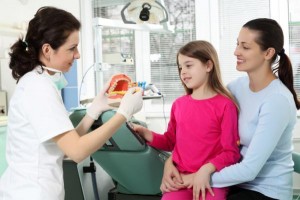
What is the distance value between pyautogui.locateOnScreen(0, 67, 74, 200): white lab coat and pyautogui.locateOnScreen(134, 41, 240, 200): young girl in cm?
53

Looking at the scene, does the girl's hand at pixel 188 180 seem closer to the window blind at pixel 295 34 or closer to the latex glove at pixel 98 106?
the latex glove at pixel 98 106

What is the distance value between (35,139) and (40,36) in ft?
1.28

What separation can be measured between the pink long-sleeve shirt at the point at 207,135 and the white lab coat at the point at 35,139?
0.55 metres

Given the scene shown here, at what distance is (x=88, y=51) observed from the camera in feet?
13.6

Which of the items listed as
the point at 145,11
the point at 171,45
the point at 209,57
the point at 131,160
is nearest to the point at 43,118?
the point at 131,160

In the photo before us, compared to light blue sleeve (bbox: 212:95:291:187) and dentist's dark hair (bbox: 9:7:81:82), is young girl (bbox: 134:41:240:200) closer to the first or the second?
light blue sleeve (bbox: 212:95:291:187)

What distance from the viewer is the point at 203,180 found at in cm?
143

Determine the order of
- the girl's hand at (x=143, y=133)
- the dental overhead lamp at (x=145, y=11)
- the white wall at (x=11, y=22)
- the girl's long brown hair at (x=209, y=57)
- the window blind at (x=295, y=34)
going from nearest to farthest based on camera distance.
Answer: the girl's long brown hair at (x=209, y=57) → the girl's hand at (x=143, y=133) → the dental overhead lamp at (x=145, y=11) → the white wall at (x=11, y=22) → the window blind at (x=295, y=34)

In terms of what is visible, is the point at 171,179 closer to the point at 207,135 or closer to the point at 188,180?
the point at 188,180

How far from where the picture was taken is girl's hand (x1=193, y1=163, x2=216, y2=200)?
1.44 metres

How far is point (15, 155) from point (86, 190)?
83cm

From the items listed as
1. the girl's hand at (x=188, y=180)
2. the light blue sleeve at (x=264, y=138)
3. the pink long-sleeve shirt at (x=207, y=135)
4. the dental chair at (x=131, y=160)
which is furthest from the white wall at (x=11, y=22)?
the light blue sleeve at (x=264, y=138)

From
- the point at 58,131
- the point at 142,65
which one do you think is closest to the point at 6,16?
the point at 142,65

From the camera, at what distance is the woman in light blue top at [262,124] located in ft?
4.57
